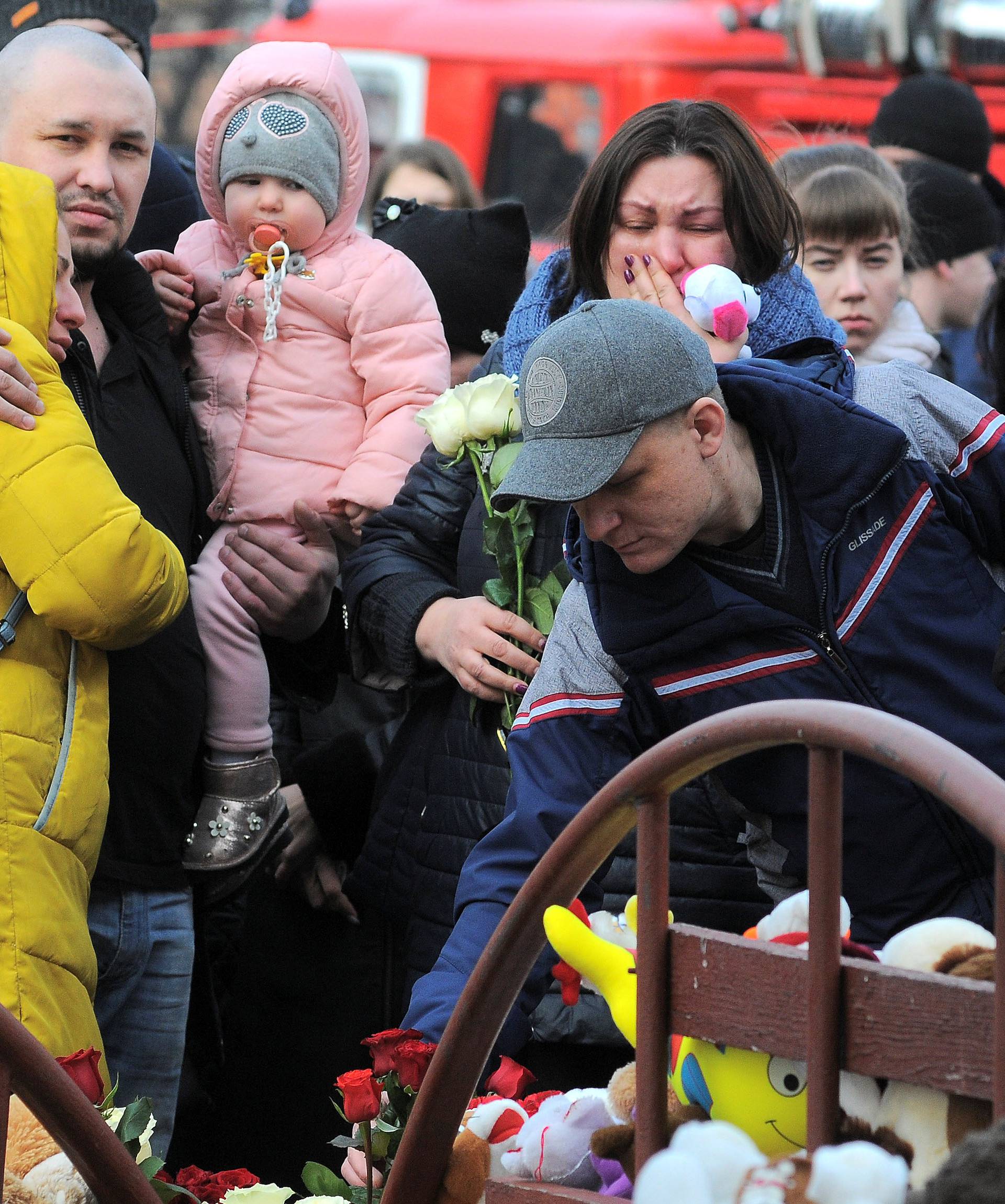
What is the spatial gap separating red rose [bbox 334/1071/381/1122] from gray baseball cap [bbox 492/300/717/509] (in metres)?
0.65

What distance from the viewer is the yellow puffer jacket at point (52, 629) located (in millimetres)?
2094

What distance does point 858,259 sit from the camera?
3.46 metres

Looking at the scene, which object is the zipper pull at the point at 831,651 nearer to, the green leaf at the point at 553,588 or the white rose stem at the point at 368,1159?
the green leaf at the point at 553,588

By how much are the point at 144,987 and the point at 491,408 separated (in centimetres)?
104

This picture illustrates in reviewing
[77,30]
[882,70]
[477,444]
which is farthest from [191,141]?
[477,444]

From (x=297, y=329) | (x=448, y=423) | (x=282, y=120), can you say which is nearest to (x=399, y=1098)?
(x=448, y=423)

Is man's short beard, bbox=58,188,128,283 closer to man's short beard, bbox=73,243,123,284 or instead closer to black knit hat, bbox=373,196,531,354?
man's short beard, bbox=73,243,123,284

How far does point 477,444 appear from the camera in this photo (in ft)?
7.90

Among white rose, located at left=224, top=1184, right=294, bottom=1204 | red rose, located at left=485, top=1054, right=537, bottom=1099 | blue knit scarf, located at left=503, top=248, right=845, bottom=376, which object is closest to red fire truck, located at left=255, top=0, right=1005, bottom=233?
blue knit scarf, located at left=503, top=248, right=845, bottom=376

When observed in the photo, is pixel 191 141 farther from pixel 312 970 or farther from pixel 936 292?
pixel 312 970

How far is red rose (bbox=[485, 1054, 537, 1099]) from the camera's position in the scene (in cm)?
160

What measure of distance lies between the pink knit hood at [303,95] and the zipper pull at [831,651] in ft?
4.91

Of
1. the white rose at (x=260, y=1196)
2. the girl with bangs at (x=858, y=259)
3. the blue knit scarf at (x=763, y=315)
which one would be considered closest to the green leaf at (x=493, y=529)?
the blue knit scarf at (x=763, y=315)

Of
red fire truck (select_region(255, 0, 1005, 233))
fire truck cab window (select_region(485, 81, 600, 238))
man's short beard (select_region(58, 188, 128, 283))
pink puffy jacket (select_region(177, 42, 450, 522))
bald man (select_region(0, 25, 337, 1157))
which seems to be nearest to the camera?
bald man (select_region(0, 25, 337, 1157))
